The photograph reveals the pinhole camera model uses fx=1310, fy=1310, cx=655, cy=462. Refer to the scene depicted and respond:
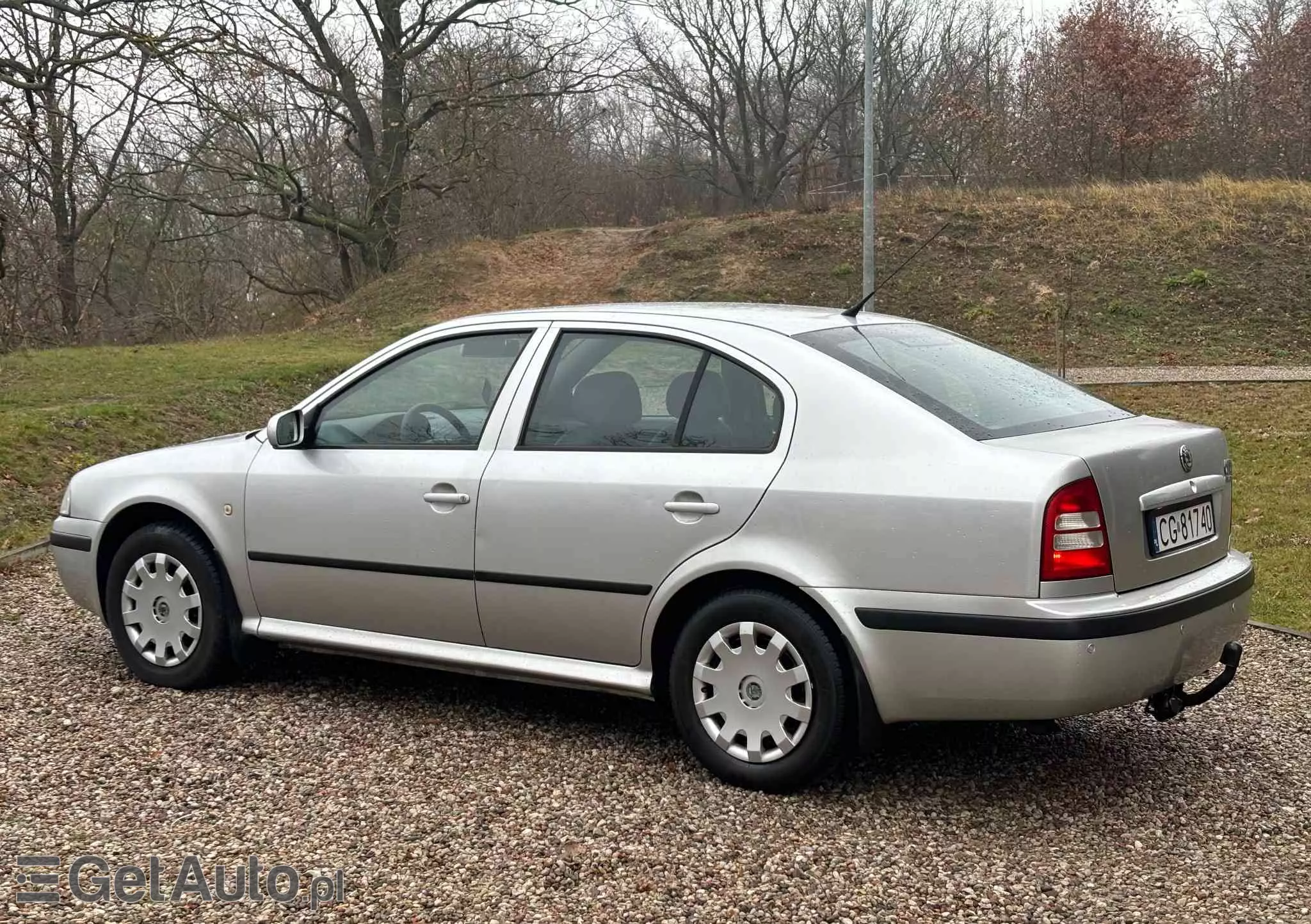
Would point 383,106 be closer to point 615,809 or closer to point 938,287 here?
point 938,287

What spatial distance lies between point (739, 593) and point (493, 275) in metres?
26.3

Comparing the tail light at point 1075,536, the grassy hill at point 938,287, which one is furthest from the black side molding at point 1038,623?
the grassy hill at point 938,287

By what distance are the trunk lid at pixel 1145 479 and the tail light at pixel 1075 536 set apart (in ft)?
0.10

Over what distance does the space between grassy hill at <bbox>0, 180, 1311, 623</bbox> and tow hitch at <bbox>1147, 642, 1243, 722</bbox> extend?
9.65 meters

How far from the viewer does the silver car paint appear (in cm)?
367

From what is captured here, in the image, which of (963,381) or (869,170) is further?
(869,170)

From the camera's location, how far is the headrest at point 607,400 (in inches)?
177

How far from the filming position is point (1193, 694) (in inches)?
163

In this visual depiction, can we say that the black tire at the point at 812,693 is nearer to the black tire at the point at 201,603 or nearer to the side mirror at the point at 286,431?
the side mirror at the point at 286,431

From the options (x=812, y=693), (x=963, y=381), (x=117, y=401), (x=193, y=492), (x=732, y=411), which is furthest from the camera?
(x=117, y=401)

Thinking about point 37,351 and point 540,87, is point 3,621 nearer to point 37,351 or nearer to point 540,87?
point 37,351

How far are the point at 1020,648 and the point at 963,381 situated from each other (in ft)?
3.51
